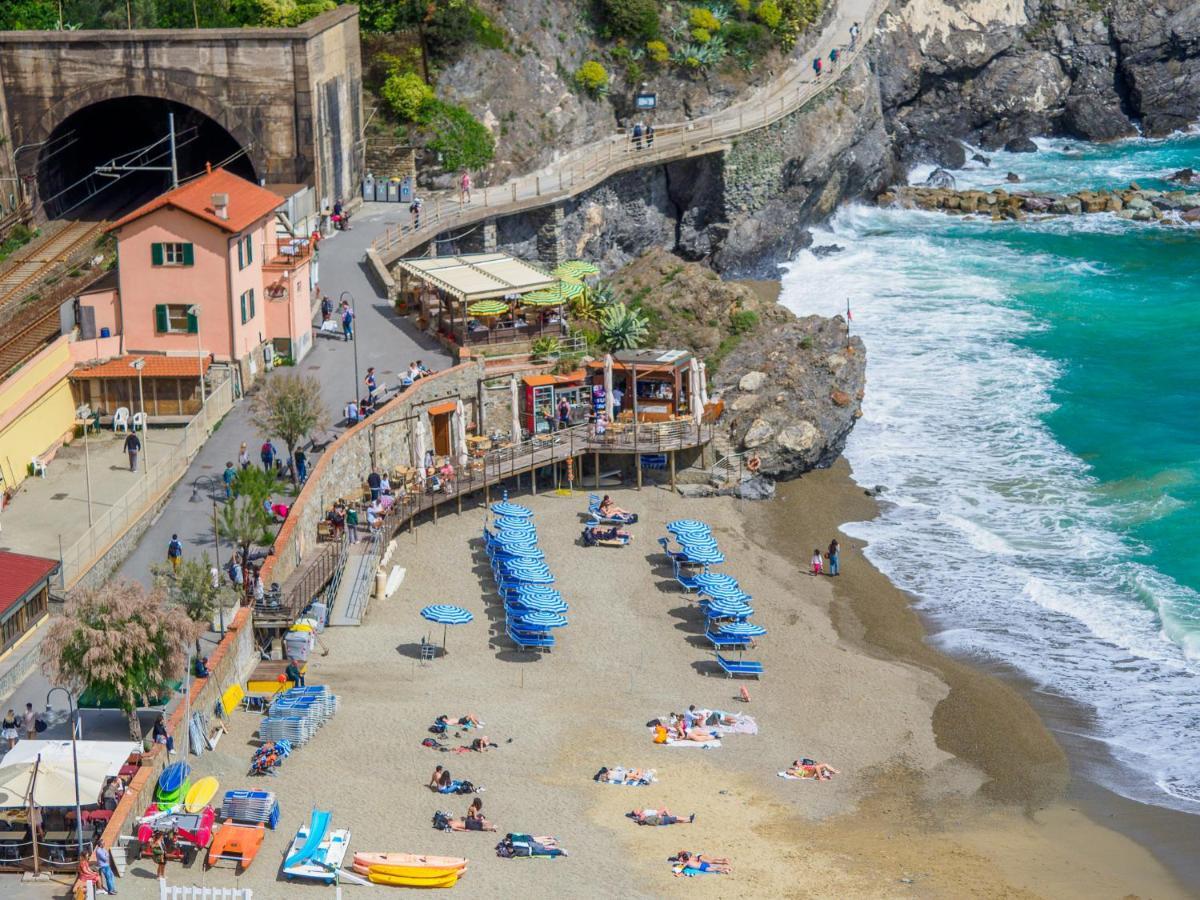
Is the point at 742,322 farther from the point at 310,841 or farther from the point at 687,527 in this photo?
the point at 310,841

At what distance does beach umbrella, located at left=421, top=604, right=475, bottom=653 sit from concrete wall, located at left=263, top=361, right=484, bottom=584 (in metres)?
3.85

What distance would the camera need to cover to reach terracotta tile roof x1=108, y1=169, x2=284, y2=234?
58.8m

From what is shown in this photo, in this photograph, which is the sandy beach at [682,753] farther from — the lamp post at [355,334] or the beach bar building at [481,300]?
the beach bar building at [481,300]

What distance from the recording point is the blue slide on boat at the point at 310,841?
40.2 metres

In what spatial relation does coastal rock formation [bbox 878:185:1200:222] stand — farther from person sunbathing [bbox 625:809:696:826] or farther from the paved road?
person sunbathing [bbox 625:809:696:826]

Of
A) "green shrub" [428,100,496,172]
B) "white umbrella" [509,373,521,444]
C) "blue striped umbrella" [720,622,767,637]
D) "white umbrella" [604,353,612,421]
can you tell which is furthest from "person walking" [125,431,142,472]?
"green shrub" [428,100,496,172]

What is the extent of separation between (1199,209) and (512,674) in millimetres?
57914

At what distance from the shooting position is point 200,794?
41750mm

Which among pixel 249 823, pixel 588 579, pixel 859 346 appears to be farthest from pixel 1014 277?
pixel 249 823

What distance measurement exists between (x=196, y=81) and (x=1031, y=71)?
2009 inches

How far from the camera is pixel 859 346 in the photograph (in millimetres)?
69250

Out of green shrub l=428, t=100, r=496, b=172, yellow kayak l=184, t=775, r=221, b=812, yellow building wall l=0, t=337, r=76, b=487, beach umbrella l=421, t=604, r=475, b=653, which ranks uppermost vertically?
green shrub l=428, t=100, r=496, b=172

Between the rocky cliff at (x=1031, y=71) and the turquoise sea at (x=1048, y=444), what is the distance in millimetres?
4904

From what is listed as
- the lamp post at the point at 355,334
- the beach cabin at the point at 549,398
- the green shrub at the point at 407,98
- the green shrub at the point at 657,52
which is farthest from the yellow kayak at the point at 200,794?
the green shrub at the point at 657,52
